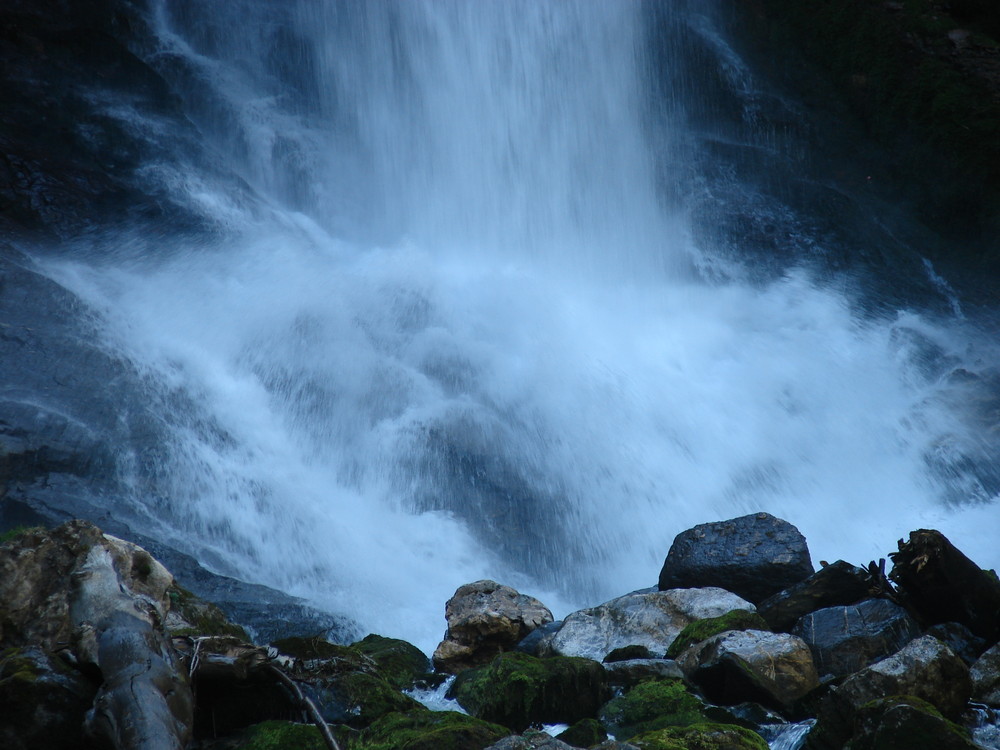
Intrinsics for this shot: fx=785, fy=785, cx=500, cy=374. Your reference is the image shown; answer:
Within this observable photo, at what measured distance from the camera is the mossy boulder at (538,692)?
536 cm

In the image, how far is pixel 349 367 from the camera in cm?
1348

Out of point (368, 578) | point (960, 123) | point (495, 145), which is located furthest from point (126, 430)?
point (960, 123)

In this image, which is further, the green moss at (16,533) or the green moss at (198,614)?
the green moss at (198,614)

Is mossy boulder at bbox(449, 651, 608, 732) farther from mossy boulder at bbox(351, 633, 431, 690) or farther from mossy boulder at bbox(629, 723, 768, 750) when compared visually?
mossy boulder at bbox(629, 723, 768, 750)

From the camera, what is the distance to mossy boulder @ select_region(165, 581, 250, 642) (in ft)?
17.5

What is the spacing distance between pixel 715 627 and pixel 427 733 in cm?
328

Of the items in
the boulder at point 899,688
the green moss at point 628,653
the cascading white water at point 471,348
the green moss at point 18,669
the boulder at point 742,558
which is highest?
the cascading white water at point 471,348

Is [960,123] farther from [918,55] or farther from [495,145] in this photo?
[495,145]

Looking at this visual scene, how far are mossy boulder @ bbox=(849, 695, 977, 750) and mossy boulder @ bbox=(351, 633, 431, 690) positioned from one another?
3.53 m

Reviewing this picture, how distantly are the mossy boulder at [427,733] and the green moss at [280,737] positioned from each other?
Answer: 27 centimetres

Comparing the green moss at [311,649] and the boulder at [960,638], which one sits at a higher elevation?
the boulder at [960,638]

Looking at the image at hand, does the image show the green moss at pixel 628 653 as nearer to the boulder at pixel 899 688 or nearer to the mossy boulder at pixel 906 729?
the boulder at pixel 899 688

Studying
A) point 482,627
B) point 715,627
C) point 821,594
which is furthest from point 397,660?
point 821,594

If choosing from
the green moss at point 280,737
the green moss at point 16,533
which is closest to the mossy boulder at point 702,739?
the green moss at point 280,737
